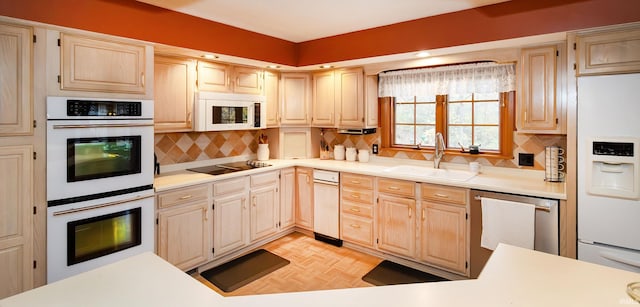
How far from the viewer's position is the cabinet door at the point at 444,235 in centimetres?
304

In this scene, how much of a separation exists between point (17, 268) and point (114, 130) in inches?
41.0

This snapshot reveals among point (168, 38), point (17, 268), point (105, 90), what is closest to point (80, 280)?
point (17, 268)

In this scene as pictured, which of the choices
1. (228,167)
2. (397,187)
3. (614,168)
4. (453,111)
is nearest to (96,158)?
(228,167)

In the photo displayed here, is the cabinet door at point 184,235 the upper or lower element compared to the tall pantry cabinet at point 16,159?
lower

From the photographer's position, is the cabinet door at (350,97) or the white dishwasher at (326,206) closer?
the white dishwasher at (326,206)

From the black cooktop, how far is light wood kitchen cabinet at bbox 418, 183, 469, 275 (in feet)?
6.08

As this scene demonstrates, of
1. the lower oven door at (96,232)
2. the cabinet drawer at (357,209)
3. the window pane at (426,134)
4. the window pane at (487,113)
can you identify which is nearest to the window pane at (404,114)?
the window pane at (426,134)

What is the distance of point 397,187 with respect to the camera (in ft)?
11.1

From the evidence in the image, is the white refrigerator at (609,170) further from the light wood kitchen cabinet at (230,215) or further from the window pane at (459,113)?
the light wood kitchen cabinet at (230,215)

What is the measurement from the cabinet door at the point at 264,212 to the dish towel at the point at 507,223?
7.10 feet

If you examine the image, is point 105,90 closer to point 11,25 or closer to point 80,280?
point 11,25

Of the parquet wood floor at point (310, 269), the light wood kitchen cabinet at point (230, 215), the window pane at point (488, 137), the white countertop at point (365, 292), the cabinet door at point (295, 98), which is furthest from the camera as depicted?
the cabinet door at point (295, 98)

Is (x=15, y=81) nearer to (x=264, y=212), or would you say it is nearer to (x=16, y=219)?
(x=16, y=219)

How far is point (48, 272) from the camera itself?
2.31 m
